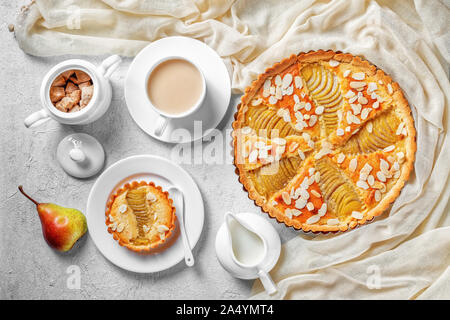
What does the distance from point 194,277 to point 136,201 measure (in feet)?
1.56

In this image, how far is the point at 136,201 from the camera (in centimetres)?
207

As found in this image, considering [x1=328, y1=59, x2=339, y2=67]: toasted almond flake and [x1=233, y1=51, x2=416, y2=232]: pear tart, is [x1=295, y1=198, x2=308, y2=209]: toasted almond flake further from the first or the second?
[x1=328, y1=59, x2=339, y2=67]: toasted almond flake

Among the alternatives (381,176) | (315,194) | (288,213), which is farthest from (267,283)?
(381,176)

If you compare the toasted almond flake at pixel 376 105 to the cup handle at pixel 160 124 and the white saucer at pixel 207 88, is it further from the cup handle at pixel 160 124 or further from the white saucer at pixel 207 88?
the cup handle at pixel 160 124

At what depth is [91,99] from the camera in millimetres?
2061

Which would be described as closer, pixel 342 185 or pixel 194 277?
pixel 342 185

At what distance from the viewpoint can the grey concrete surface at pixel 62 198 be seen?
2.19 m

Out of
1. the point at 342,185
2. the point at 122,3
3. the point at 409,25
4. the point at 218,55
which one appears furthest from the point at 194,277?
the point at 409,25

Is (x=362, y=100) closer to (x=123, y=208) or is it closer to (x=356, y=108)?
(x=356, y=108)

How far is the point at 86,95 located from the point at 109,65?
174 mm

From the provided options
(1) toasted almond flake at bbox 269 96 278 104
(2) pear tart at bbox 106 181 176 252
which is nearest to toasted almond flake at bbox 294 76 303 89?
(1) toasted almond flake at bbox 269 96 278 104

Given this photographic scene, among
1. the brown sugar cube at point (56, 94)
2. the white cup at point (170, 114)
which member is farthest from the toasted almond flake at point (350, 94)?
the brown sugar cube at point (56, 94)

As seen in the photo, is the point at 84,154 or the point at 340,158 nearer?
the point at 340,158
